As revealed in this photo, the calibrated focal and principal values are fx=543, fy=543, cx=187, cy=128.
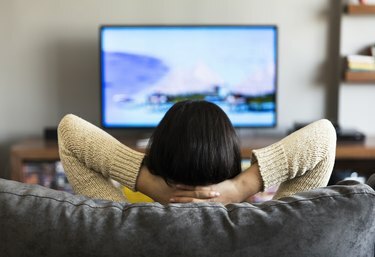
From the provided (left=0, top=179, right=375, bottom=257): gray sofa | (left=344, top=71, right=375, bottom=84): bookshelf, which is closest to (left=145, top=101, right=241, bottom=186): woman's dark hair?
(left=0, top=179, right=375, bottom=257): gray sofa

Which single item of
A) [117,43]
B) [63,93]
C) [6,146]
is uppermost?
[117,43]

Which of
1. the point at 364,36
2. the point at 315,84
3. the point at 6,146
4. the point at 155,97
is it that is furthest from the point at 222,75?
the point at 6,146

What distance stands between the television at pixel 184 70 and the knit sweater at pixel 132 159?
6.16 ft

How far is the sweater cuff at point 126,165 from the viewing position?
1197mm

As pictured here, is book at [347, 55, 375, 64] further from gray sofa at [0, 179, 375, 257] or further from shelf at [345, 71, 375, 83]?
gray sofa at [0, 179, 375, 257]

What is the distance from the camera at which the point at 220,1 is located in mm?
3234

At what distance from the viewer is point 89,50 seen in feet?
10.8

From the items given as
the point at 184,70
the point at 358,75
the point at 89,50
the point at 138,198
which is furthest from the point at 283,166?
the point at 89,50

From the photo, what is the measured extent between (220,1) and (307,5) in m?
0.52

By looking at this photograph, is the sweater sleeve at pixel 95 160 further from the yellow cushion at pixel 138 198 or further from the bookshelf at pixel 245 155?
the bookshelf at pixel 245 155

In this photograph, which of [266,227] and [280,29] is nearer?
[266,227]

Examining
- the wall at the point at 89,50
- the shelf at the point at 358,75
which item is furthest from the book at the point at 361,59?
the wall at the point at 89,50

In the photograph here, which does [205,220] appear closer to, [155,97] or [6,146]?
[155,97]

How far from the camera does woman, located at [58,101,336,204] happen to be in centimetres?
112
